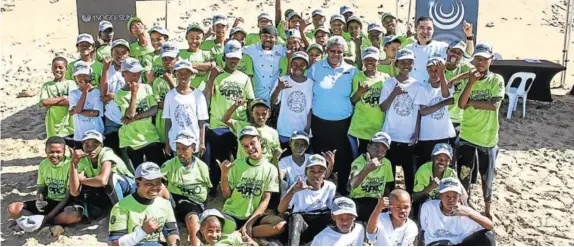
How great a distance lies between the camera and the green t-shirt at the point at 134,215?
5.95 m

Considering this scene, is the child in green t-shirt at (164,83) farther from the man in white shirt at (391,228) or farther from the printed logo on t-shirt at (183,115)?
the man in white shirt at (391,228)

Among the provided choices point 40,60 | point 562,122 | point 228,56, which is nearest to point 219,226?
point 228,56

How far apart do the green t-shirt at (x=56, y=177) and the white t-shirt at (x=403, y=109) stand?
3.30 meters

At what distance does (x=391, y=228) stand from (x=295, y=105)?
6.41ft

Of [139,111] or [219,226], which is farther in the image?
[139,111]

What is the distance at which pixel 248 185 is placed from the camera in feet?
22.1

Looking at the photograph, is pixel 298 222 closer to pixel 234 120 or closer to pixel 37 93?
pixel 234 120

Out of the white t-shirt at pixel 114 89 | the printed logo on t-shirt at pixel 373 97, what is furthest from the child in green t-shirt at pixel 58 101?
the printed logo on t-shirt at pixel 373 97

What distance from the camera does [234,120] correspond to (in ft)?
24.8

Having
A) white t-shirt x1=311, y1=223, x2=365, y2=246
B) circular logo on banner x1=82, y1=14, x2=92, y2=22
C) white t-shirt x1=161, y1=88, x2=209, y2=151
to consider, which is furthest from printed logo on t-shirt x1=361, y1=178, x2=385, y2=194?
circular logo on banner x1=82, y1=14, x2=92, y2=22

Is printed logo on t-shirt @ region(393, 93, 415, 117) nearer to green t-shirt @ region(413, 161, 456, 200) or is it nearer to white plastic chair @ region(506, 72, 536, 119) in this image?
green t-shirt @ region(413, 161, 456, 200)

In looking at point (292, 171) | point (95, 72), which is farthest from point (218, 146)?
point (95, 72)

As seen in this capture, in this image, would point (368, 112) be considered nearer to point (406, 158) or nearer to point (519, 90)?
point (406, 158)

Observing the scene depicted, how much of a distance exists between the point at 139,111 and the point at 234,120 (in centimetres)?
101
